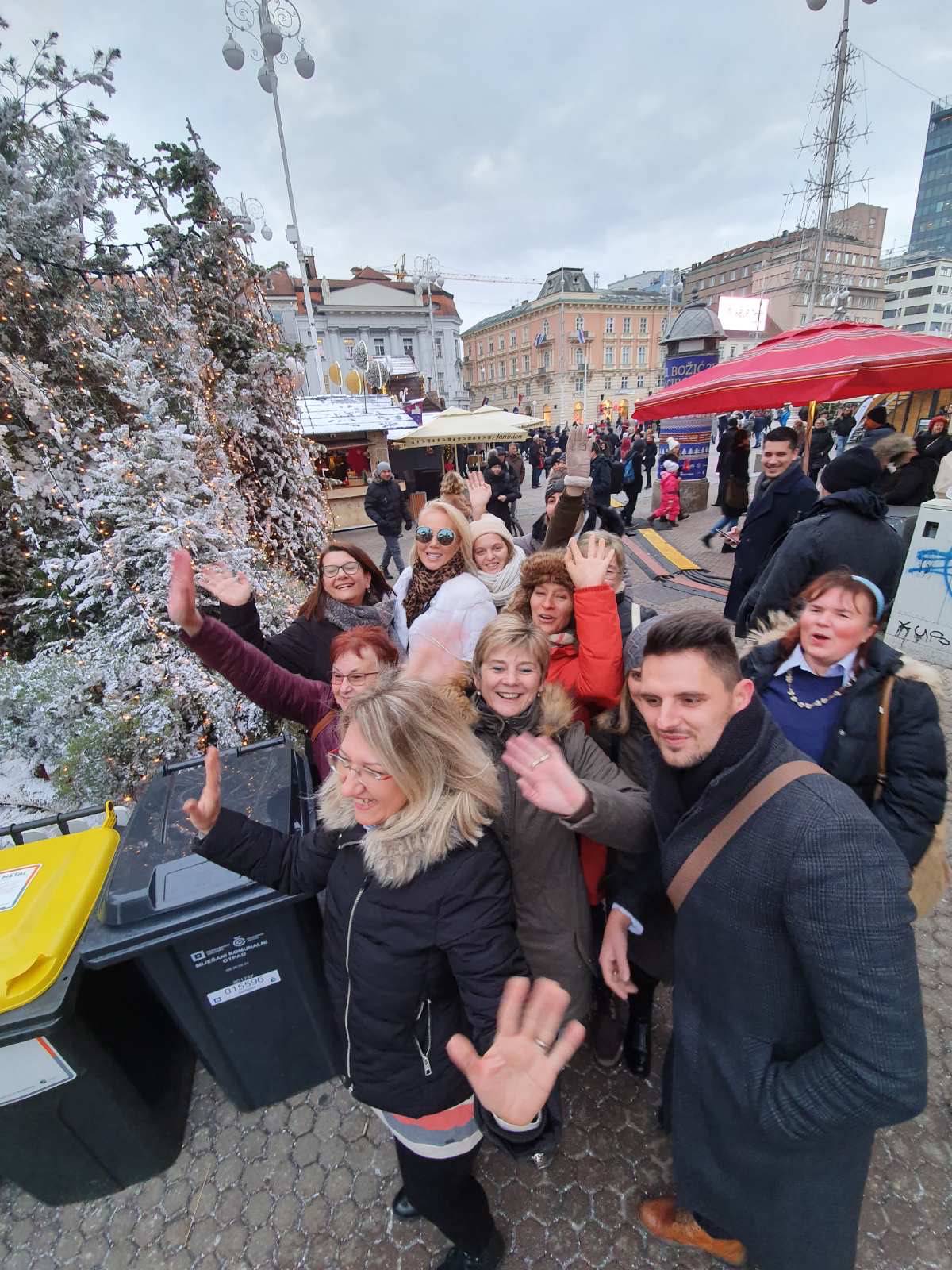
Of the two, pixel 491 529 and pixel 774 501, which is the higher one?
pixel 491 529

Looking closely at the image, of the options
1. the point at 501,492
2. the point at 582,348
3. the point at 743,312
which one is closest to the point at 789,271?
the point at 582,348

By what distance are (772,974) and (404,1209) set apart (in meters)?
1.82

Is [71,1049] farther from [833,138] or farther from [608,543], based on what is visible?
[833,138]

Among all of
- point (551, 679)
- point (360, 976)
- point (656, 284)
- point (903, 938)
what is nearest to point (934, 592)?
point (551, 679)

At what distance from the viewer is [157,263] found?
6.05m

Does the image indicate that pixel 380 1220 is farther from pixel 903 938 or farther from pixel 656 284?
pixel 656 284

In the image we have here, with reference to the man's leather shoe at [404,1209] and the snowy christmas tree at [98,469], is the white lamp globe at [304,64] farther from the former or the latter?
the man's leather shoe at [404,1209]

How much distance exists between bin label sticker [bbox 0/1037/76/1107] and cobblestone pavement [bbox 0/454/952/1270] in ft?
2.62

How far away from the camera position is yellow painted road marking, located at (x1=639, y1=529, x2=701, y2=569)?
8.86 meters

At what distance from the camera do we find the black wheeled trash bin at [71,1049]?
1700mm

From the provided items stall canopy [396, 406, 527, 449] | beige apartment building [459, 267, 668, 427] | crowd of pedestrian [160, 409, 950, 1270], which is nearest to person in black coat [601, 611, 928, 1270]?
crowd of pedestrian [160, 409, 950, 1270]

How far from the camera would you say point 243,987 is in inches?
81.8

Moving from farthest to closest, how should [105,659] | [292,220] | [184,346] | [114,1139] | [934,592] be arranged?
[292,220] → [184,346] → [934,592] → [105,659] → [114,1139]

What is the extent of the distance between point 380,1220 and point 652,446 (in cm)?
1522
